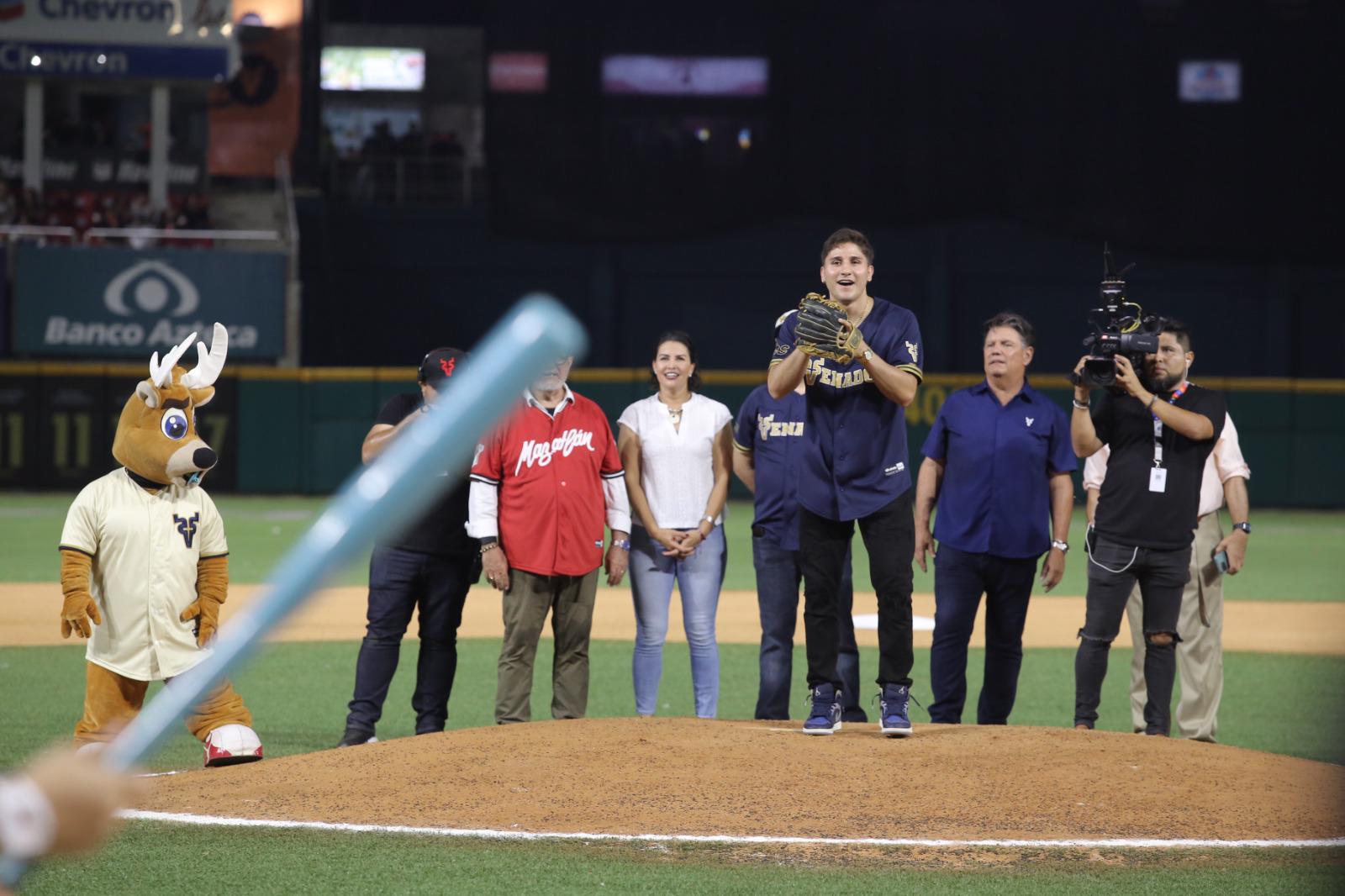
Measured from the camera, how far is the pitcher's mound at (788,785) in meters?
5.10

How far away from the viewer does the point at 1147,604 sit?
6.77m

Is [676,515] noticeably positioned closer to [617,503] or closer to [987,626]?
[617,503]

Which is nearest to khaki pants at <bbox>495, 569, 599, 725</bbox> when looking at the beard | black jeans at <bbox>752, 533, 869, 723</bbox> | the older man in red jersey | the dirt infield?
the older man in red jersey

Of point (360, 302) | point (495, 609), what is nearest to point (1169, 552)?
point (495, 609)

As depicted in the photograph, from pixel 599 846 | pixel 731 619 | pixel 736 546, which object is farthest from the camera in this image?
pixel 736 546

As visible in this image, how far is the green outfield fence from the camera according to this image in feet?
72.1

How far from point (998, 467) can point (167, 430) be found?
3.51 meters

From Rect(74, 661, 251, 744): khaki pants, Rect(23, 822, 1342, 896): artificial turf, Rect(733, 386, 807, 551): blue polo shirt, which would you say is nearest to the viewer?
Rect(23, 822, 1342, 896): artificial turf

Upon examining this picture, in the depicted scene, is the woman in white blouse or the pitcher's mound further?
the woman in white blouse

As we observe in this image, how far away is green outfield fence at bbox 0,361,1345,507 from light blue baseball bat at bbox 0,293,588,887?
20045mm

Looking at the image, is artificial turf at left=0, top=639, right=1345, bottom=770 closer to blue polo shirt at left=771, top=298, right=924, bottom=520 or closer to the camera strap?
the camera strap

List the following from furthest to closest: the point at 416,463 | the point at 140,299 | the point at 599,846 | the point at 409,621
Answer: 1. the point at 140,299
2. the point at 409,621
3. the point at 599,846
4. the point at 416,463

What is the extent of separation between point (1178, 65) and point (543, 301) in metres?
25.6

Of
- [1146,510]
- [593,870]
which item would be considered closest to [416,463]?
[593,870]
